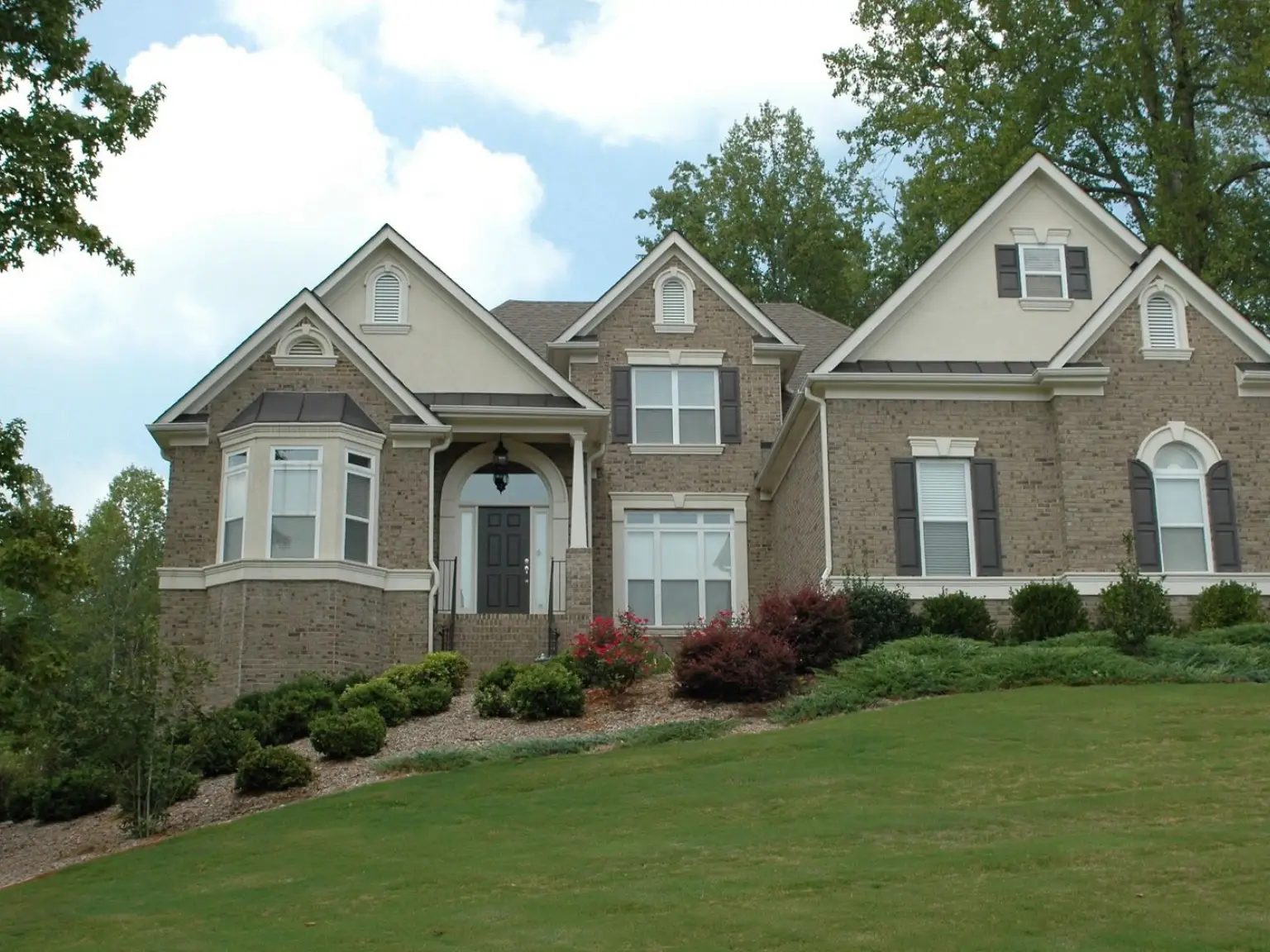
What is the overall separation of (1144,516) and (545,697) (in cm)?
1010

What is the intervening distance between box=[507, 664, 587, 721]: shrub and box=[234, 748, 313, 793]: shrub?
3.08 m

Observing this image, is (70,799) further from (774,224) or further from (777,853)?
(774,224)

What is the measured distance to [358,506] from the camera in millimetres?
24203

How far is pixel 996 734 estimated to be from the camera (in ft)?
55.3

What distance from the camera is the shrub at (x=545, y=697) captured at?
65.2 feet

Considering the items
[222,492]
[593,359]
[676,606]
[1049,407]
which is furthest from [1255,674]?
[222,492]

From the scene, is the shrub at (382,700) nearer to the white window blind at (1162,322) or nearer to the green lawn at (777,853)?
the green lawn at (777,853)

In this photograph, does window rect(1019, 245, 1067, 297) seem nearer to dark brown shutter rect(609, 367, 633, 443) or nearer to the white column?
dark brown shutter rect(609, 367, 633, 443)

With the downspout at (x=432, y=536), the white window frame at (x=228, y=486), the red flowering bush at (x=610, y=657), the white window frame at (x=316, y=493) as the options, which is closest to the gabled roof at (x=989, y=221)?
the red flowering bush at (x=610, y=657)

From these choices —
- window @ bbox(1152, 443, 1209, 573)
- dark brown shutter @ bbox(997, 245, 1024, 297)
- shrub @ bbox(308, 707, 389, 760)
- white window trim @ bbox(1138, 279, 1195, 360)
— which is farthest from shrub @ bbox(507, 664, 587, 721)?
white window trim @ bbox(1138, 279, 1195, 360)

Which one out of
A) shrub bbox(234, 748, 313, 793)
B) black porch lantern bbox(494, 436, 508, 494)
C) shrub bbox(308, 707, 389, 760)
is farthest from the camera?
black porch lantern bbox(494, 436, 508, 494)

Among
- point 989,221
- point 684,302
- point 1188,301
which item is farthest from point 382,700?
point 1188,301

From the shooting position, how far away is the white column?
2531 centimetres

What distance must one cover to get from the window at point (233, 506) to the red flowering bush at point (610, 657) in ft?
18.8
